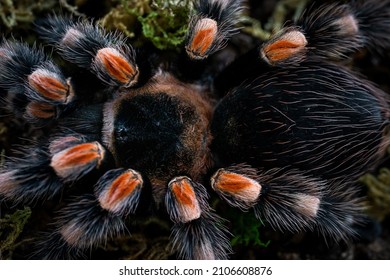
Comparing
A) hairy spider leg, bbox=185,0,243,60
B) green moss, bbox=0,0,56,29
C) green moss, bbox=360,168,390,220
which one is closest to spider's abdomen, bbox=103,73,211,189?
hairy spider leg, bbox=185,0,243,60

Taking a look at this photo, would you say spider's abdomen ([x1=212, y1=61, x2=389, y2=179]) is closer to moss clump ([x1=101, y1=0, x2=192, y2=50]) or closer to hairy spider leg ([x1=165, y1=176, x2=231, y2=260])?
hairy spider leg ([x1=165, y1=176, x2=231, y2=260])

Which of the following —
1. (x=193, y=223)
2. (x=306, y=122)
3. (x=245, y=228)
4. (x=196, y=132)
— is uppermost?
(x=306, y=122)

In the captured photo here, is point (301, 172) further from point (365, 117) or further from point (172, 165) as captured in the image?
point (172, 165)

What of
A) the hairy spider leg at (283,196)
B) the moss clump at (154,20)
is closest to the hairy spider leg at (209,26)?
the moss clump at (154,20)

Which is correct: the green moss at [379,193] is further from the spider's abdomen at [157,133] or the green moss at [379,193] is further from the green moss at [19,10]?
the green moss at [19,10]

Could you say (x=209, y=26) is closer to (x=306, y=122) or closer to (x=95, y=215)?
(x=306, y=122)

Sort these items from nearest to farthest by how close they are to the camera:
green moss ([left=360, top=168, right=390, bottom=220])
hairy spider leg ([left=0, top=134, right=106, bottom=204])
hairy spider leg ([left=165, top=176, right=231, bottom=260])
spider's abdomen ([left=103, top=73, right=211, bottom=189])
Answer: hairy spider leg ([left=0, top=134, right=106, bottom=204]) < hairy spider leg ([left=165, top=176, right=231, bottom=260]) < spider's abdomen ([left=103, top=73, right=211, bottom=189]) < green moss ([left=360, top=168, right=390, bottom=220])

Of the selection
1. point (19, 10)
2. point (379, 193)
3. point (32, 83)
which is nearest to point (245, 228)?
point (379, 193)

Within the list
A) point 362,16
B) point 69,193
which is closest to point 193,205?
point 69,193
